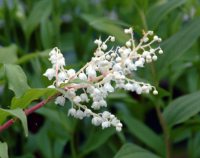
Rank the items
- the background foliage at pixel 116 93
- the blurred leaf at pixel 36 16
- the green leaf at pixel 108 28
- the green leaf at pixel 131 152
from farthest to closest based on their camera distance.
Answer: the blurred leaf at pixel 36 16
the green leaf at pixel 108 28
the background foliage at pixel 116 93
the green leaf at pixel 131 152

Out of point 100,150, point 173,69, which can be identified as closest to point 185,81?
point 173,69

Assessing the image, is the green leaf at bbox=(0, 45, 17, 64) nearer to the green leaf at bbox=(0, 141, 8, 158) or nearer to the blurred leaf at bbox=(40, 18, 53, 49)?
the blurred leaf at bbox=(40, 18, 53, 49)

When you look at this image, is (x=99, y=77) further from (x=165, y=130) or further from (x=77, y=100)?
(x=165, y=130)

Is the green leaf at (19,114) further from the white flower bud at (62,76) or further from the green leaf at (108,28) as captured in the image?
the green leaf at (108,28)

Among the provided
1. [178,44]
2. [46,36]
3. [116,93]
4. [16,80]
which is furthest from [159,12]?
[16,80]

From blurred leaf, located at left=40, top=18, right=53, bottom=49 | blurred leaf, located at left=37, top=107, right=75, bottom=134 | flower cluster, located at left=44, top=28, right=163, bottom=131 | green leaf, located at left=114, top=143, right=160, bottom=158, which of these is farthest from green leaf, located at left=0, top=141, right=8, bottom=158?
blurred leaf, located at left=40, top=18, right=53, bottom=49

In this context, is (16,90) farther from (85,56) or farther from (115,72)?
(85,56)

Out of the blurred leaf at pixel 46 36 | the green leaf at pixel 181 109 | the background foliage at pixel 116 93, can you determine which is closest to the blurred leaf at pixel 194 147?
the background foliage at pixel 116 93
